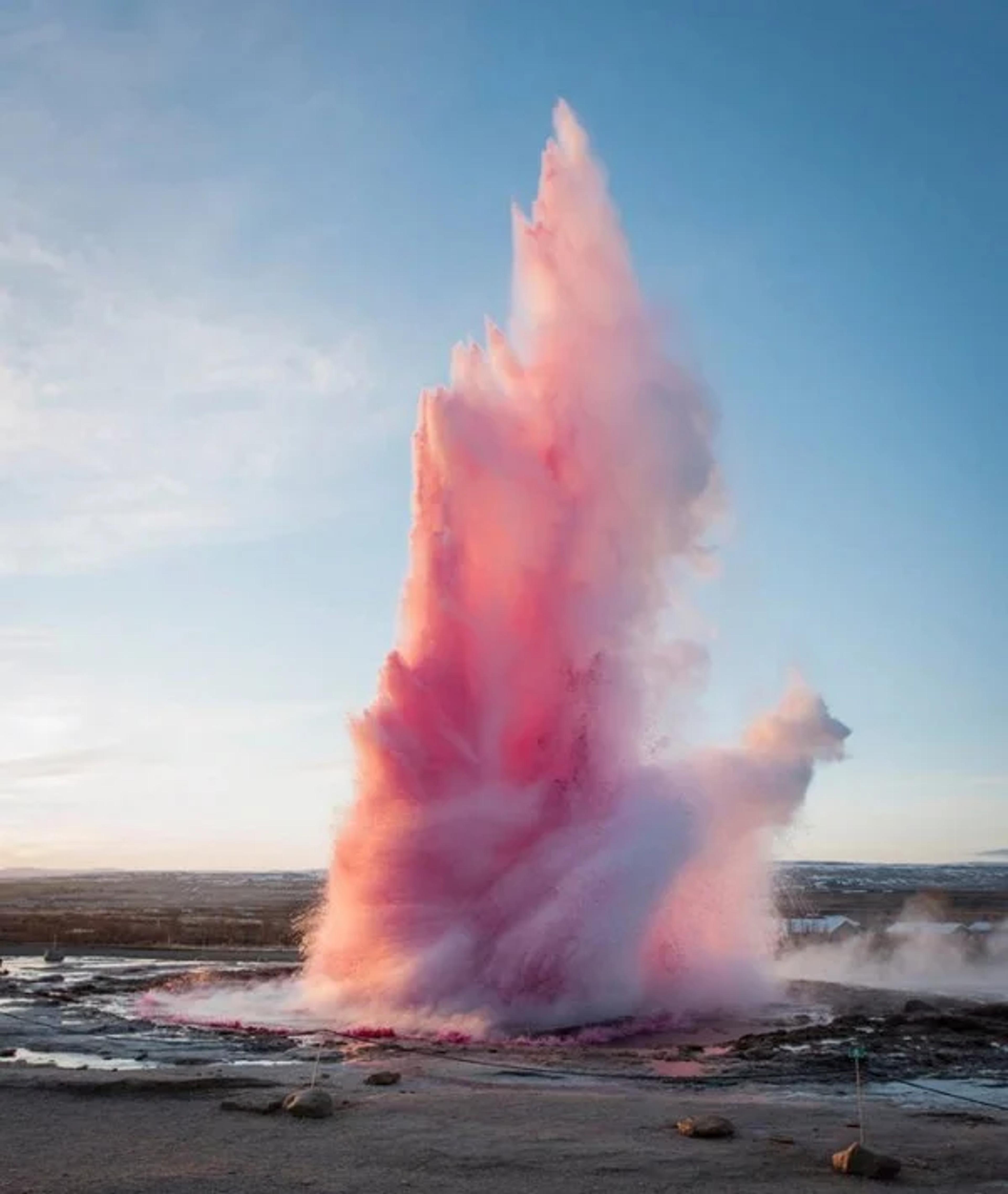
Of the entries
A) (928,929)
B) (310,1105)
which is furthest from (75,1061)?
(928,929)

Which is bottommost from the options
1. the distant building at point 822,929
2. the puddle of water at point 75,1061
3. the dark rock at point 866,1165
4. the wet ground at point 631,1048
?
the distant building at point 822,929

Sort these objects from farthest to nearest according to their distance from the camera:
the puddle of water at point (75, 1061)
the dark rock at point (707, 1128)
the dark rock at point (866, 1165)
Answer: the puddle of water at point (75, 1061)
the dark rock at point (707, 1128)
the dark rock at point (866, 1165)

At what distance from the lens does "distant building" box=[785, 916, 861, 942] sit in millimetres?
66438

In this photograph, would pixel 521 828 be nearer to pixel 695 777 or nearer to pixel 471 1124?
pixel 695 777

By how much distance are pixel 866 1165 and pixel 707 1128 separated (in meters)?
2.92

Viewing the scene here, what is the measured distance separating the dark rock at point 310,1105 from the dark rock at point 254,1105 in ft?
0.64

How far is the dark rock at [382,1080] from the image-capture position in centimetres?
2155

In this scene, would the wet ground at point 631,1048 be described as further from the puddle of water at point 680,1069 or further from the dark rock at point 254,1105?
the dark rock at point 254,1105

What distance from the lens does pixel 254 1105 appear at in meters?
18.8

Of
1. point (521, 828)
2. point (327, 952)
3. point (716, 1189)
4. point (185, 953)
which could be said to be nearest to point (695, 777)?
point (521, 828)

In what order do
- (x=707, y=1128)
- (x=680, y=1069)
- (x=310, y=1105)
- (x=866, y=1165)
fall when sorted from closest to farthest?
(x=866, y=1165) → (x=707, y=1128) → (x=310, y=1105) → (x=680, y=1069)

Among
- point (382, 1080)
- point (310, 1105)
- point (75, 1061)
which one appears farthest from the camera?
point (75, 1061)

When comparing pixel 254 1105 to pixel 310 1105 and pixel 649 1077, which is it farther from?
pixel 649 1077

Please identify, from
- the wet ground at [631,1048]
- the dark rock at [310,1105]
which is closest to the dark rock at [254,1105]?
the dark rock at [310,1105]
